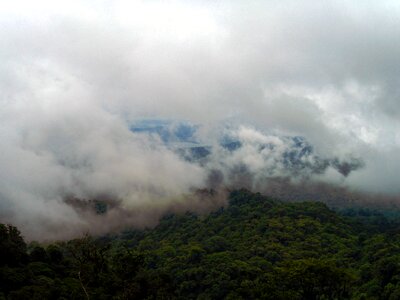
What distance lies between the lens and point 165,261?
599ft

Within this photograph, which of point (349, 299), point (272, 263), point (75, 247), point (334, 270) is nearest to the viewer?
point (75, 247)

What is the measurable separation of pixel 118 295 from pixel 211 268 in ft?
246

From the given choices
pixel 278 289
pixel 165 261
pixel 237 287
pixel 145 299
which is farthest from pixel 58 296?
pixel 165 261

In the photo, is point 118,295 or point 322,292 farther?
point 322,292

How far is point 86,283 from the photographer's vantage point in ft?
261

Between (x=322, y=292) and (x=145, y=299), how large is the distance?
40077 millimetres

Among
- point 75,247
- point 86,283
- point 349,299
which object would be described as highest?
point 75,247

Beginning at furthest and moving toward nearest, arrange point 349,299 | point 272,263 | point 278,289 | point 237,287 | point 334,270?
point 272,263 < point 237,287 < point 349,299 < point 278,289 < point 334,270

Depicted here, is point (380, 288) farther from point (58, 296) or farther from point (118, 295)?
point (58, 296)

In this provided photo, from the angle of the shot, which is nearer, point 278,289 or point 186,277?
point 278,289

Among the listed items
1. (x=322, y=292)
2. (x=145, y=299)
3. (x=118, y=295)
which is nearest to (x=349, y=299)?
(x=322, y=292)

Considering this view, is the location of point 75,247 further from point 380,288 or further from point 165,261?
point 165,261

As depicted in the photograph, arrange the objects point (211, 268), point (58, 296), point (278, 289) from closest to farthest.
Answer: point (58, 296) → point (278, 289) → point (211, 268)

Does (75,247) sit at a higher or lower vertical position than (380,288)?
higher
